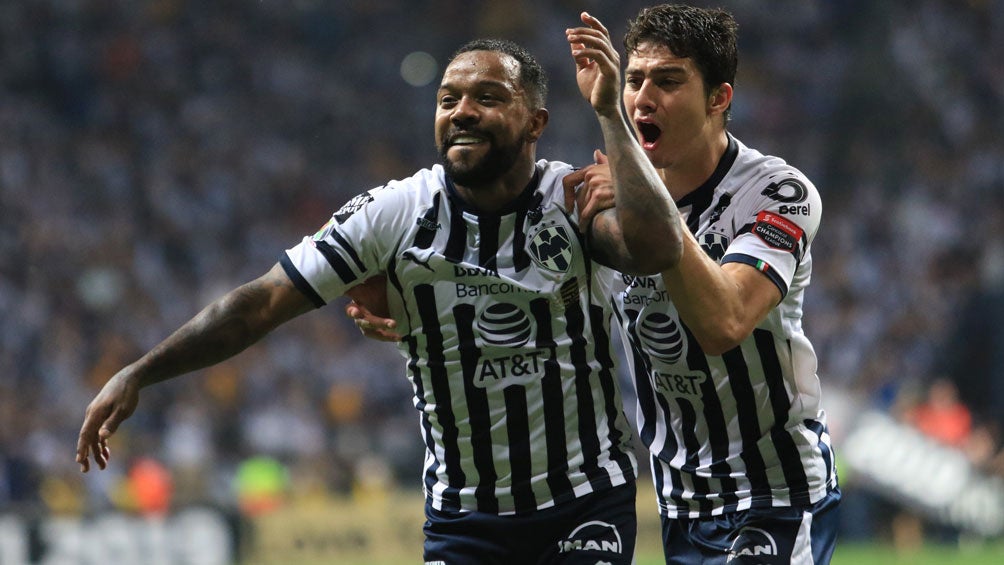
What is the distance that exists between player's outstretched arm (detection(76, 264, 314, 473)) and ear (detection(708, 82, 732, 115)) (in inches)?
55.9

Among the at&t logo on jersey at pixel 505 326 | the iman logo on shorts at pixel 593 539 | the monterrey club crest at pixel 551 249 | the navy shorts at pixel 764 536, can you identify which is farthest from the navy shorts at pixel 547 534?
the monterrey club crest at pixel 551 249

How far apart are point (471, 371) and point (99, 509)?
7.92 meters

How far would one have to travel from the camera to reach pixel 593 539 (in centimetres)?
428

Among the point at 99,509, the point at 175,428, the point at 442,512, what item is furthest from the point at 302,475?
the point at 442,512

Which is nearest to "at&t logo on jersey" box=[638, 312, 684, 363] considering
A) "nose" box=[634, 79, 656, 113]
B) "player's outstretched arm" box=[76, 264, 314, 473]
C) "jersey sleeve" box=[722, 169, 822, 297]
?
"jersey sleeve" box=[722, 169, 822, 297]

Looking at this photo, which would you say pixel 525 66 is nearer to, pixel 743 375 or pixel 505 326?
pixel 505 326

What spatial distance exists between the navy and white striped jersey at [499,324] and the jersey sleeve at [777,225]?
1.64ft

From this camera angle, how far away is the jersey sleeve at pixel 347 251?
4.29m

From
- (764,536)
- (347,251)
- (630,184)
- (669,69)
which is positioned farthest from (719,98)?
(764,536)

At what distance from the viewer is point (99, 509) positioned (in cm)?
1138

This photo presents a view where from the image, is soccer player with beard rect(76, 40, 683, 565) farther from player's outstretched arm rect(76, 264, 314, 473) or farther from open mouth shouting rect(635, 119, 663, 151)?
open mouth shouting rect(635, 119, 663, 151)

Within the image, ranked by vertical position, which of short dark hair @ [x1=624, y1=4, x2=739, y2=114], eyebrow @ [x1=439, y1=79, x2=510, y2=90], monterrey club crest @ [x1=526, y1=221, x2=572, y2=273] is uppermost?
short dark hair @ [x1=624, y1=4, x2=739, y2=114]

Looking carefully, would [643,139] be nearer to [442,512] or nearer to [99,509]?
[442,512]

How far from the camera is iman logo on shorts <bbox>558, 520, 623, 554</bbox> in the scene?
4266 millimetres
